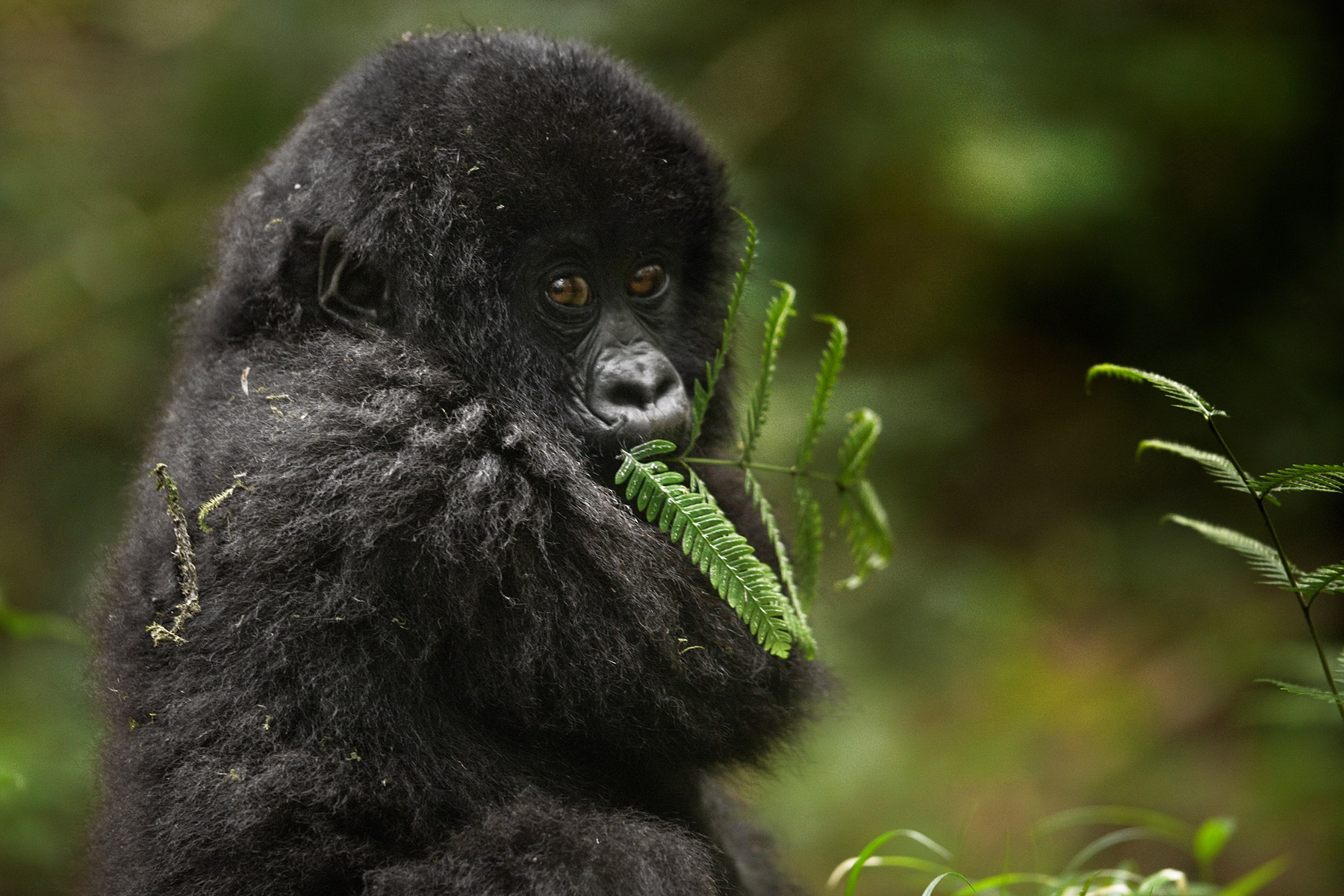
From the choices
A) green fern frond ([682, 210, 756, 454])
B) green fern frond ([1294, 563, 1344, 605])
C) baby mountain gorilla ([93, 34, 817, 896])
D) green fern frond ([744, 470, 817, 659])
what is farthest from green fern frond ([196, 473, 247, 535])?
green fern frond ([1294, 563, 1344, 605])

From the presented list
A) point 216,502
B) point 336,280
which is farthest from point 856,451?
point 216,502

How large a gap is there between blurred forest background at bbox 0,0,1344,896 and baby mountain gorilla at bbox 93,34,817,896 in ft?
8.51

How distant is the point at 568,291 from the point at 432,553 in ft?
2.49

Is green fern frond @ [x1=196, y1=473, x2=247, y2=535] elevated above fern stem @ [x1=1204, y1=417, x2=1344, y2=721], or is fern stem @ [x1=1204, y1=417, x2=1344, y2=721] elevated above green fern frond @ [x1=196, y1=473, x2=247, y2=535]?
green fern frond @ [x1=196, y1=473, x2=247, y2=535]

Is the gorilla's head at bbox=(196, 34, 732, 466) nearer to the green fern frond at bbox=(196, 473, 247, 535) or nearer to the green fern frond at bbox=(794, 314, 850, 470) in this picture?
the green fern frond at bbox=(794, 314, 850, 470)

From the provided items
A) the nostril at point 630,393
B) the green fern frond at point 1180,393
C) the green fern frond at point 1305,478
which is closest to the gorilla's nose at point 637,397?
the nostril at point 630,393

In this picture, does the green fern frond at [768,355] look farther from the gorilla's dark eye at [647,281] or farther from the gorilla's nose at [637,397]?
the gorilla's dark eye at [647,281]

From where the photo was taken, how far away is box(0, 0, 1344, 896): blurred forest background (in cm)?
508

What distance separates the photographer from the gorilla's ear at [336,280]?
220 cm

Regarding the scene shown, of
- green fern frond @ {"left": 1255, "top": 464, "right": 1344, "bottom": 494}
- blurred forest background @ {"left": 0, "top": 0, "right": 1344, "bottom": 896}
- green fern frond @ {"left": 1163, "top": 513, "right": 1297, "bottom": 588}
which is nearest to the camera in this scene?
green fern frond @ {"left": 1255, "top": 464, "right": 1344, "bottom": 494}

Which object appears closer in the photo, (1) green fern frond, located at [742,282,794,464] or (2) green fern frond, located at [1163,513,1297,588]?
(2) green fern frond, located at [1163,513,1297,588]

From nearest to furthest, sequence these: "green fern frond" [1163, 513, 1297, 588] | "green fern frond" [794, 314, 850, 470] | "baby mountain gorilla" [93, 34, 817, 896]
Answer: "baby mountain gorilla" [93, 34, 817, 896] < "green fern frond" [1163, 513, 1297, 588] < "green fern frond" [794, 314, 850, 470]

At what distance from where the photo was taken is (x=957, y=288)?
6.43m

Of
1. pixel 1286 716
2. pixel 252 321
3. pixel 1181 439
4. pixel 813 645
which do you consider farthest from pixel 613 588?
pixel 1181 439
